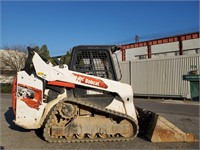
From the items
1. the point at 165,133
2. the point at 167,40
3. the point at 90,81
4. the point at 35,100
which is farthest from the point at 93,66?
the point at 167,40

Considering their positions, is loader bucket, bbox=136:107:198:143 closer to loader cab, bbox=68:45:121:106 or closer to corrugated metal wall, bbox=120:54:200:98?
loader cab, bbox=68:45:121:106

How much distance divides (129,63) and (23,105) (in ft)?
54.8

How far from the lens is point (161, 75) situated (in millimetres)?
19297

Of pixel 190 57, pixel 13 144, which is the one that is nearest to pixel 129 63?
pixel 190 57

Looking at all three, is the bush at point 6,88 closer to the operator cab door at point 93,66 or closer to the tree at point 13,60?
the tree at point 13,60

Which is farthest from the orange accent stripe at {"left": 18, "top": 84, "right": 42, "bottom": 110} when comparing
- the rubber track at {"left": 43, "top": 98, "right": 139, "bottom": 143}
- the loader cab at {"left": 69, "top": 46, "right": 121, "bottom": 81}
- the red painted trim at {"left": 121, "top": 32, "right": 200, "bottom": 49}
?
the red painted trim at {"left": 121, "top": 32, "right": 200, "bottom": 49}

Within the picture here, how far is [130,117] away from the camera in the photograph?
5.79m

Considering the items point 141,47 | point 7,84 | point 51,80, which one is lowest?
point 7,84

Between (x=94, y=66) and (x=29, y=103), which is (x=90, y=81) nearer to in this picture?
(x=94, y=66)

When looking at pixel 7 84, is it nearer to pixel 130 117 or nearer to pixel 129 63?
pixel 129 63

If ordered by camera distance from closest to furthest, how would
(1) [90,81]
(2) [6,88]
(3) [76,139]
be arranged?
(3) [76,139], (1) [90,81], (2) [6,88]

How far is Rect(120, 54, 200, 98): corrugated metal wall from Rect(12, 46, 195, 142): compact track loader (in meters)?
13.2

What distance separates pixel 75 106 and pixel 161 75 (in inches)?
581

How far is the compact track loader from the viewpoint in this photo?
18.6 feet
